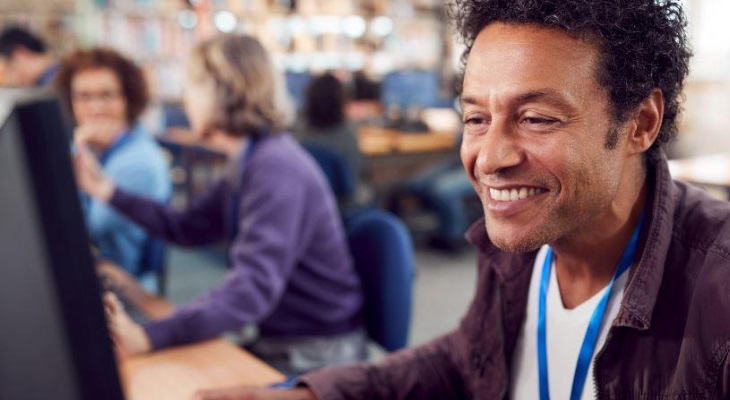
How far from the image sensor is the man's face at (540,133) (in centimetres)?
89

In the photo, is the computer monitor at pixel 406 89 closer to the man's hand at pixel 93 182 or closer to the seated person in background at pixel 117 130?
the seated person in background at pixel 117 130

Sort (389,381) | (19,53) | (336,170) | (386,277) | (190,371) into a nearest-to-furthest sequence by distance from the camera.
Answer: (389,381)
(190,371)
(386,277)
(336,170)
(19,53)

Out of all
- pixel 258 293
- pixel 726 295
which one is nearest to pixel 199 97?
pixel 258 293

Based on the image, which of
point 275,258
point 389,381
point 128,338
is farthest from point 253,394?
point 275,258

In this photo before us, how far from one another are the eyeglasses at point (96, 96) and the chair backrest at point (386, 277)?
3.85 ft

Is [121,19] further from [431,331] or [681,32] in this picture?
[681,32]

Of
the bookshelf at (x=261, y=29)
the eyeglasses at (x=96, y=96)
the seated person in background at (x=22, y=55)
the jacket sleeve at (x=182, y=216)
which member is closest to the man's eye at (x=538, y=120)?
the jacket sleeve at (x=182, y=216)

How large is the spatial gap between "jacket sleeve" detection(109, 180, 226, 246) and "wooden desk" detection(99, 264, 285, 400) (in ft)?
2.17

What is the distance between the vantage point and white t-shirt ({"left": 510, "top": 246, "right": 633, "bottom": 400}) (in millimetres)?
993

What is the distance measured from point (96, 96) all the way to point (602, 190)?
2039 millimetres

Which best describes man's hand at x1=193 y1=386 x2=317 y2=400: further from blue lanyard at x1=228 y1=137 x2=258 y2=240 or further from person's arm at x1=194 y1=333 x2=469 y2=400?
blue lanyard at x1=228 y1=137 x2=258 y2=240

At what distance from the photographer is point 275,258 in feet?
5.40

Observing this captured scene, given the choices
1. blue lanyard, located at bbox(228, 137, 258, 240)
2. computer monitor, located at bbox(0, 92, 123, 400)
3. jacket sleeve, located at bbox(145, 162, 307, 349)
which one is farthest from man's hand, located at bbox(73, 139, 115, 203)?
computer monitor, located at bbox(0, 92, 123, 400)

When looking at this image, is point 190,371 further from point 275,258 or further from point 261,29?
→ point 261,29
